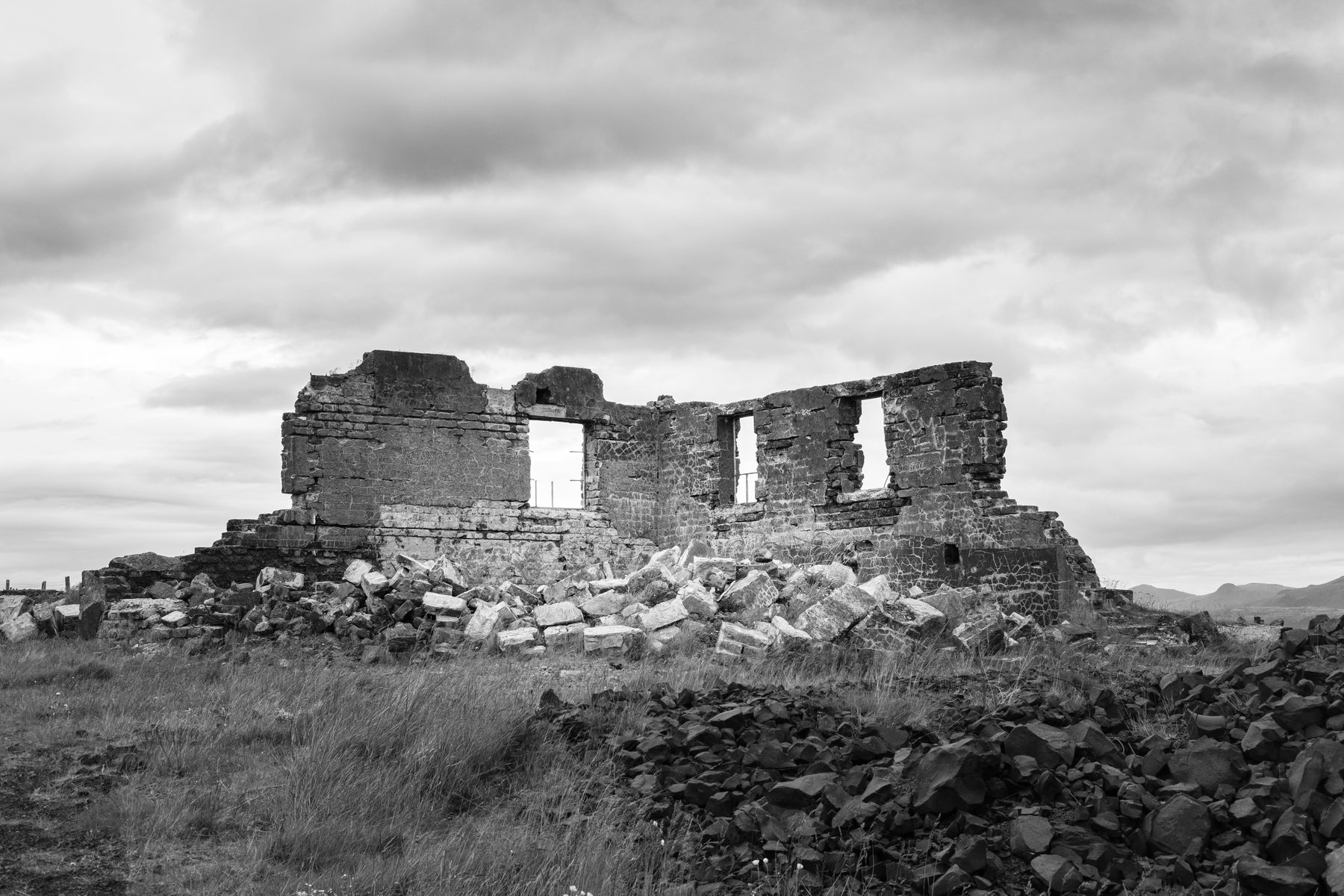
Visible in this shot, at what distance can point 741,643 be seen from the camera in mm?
11461

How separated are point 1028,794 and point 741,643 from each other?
574cm

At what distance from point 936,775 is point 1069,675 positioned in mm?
4437

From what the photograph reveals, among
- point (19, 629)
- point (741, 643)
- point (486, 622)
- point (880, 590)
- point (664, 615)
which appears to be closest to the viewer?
point (741, 643)

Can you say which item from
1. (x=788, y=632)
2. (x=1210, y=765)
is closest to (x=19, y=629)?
(x=788, y=632)

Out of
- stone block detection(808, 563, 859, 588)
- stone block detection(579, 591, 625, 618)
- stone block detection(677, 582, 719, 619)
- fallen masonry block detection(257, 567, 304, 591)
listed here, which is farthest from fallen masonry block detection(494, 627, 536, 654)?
fallen masonry block detection(257, 567, 304, 591)

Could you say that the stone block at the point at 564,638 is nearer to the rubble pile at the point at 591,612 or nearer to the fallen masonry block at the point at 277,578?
the rubble pile at the point at 591,612

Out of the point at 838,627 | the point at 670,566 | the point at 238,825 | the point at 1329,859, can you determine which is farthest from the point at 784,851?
the point at 670,566

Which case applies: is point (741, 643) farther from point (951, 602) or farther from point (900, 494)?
point (900, 494)

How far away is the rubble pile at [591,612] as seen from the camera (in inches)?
473

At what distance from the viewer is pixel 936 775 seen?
5746 mm

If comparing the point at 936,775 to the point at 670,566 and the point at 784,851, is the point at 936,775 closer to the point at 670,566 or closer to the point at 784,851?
the point at 784,851

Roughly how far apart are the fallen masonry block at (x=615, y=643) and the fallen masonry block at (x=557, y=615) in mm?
1056

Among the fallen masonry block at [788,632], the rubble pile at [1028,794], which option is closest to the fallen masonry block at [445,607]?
the fallen masonry block at [788,632]

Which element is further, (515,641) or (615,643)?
(515,641)
